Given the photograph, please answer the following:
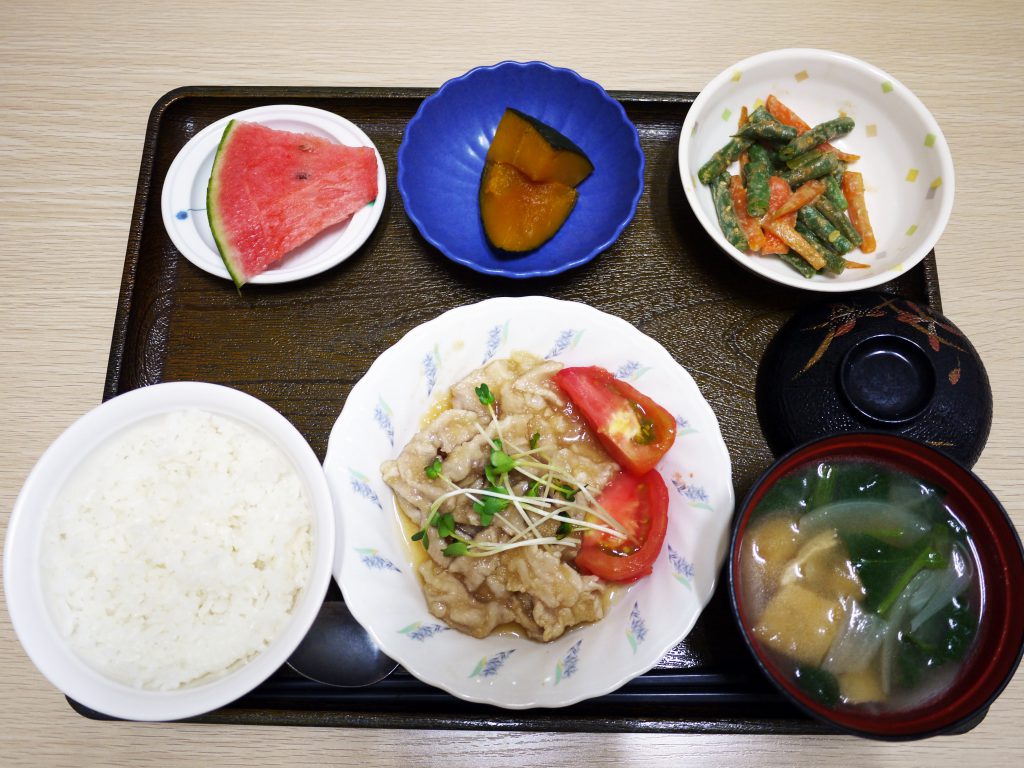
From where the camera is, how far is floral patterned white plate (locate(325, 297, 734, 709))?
1.90 meters

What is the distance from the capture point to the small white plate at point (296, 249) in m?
2.44

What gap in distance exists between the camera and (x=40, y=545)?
1.88 metres

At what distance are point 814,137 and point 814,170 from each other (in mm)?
133

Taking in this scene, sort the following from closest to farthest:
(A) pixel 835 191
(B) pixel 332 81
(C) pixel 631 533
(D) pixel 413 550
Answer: (C) pixel 631 533 → (D) pixel 413 550 → (A) pixel 835 191 → (B) pixel 332 81

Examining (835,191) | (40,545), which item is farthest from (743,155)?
(40,545)

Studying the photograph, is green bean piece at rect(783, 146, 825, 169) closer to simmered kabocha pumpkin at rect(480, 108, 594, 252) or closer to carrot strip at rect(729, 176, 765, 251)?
carrot strip at rect(729, 176, 765, 251)

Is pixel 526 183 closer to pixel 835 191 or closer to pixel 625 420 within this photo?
pixel 625 420

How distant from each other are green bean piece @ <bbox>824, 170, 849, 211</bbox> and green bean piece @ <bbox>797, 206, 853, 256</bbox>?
8 cm

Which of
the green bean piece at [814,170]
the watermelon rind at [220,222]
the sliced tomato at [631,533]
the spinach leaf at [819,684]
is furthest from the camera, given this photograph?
the green bean piece at [814,170]

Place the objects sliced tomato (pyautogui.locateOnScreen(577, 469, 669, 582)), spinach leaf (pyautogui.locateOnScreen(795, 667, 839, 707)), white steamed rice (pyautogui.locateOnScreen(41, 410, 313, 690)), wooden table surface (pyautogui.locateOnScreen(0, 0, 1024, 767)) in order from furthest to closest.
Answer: wooden table surface (pyautogui.locateOnScreen(0, 0, 1024, 767))
sliced tomato (pyautogui.locateOnScreen(577, 469, 669, 582))
white steamed rice (pyautogui.locateOnScreen(41, 410, 313, 690))
spinach leaf (pyautogui.locateOnScreen(795, 667, 839, 707))

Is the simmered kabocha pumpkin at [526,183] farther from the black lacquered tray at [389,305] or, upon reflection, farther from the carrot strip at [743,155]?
the carrot strip at [743,155]

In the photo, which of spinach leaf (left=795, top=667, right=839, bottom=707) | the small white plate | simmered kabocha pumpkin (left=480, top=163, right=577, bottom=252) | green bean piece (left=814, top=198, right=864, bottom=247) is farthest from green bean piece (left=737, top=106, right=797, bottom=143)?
spinach leaf (left=795, top=667, right=839, bottom=707)

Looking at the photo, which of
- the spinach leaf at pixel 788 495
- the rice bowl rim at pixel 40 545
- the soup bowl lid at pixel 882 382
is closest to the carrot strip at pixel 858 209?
the soup bowl lid at pixel 882 382

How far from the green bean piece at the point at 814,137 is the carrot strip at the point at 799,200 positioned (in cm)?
14
